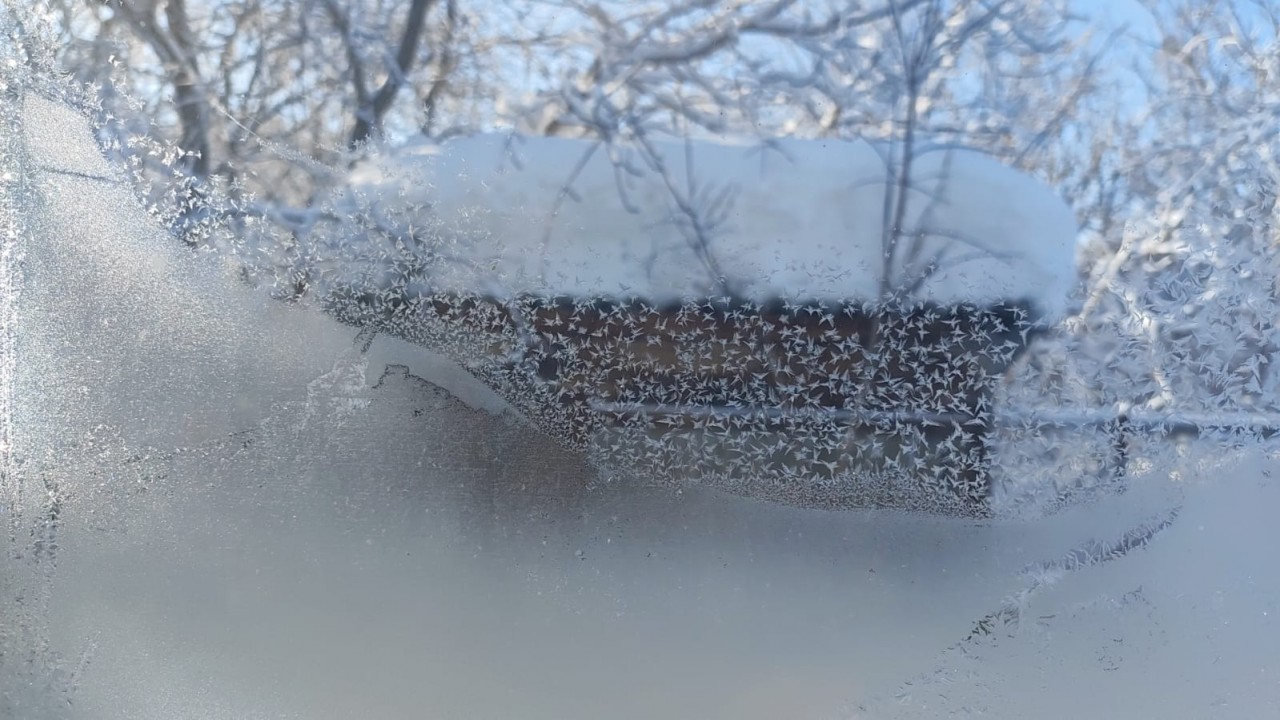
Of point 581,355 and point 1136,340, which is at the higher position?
point 1136,340

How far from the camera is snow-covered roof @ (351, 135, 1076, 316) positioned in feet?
3.10

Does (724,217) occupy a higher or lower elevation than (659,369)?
higher

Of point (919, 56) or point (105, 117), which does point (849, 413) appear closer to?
point (919, 56)

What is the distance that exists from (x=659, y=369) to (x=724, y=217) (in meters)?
0.21

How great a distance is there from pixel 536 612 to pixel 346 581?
0.84ft

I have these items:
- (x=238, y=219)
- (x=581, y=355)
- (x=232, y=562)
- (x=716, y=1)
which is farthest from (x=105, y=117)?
(x=716, y=1)

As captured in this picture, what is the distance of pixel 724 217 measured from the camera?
0.97m

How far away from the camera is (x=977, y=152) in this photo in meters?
0.94

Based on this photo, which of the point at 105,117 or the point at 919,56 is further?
the point at 105,117

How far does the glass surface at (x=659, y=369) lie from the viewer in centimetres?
94

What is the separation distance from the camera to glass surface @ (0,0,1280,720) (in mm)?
943

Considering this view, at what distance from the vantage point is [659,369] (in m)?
0.97

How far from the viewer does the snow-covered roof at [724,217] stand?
94cm

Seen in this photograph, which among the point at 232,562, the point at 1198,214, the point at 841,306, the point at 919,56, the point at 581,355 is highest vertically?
the point at 919,56
